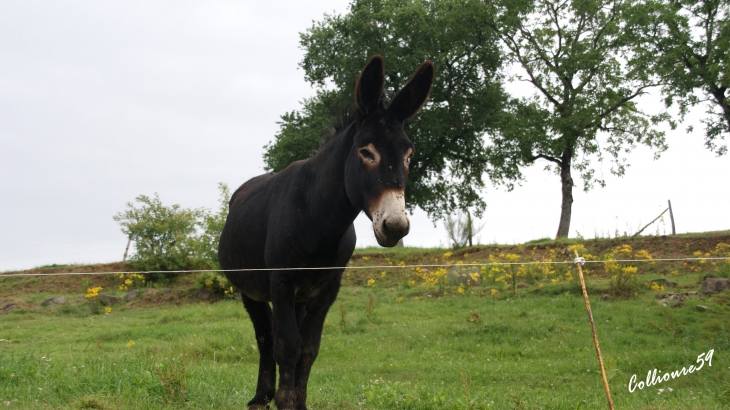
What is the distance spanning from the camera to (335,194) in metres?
4.48

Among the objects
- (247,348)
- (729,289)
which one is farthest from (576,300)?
(247,348)

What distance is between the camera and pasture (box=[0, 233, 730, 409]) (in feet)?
18.3

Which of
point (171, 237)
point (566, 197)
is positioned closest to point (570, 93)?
point (566, 197)

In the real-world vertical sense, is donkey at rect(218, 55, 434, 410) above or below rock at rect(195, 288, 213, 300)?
above

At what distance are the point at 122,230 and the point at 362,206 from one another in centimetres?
1950

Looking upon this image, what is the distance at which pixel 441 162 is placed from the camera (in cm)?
2955

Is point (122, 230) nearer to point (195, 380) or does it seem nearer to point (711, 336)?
point (195, 380)

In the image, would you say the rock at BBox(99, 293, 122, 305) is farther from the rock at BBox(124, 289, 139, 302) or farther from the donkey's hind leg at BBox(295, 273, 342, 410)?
the donkey's hind leg at BBox(295, 273, 342, 410)

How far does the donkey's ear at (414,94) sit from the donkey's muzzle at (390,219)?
82 centimetres

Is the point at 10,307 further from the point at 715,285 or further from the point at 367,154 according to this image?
the point at 715,285

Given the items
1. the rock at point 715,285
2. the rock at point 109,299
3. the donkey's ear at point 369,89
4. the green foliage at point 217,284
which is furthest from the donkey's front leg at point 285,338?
the rock at point 109,299

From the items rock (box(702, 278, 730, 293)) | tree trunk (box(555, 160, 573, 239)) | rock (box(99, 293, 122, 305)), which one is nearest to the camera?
rock (box(702, 278, 730, 293))

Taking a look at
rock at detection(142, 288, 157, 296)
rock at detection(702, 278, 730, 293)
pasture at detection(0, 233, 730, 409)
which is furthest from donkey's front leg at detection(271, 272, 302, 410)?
rock at detection(142, 288, 157, 296)

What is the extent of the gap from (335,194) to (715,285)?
11.0 m
